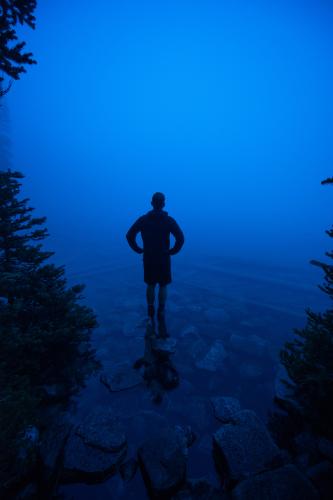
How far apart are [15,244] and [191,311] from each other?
6918 mm

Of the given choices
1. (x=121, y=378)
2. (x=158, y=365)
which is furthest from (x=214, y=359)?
(x=121, y=378)

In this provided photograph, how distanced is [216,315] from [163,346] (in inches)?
172

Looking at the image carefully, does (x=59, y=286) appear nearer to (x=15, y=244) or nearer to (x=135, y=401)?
(x=15, y=244)

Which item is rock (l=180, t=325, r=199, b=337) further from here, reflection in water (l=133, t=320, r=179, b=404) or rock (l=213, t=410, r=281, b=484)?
rock (l=213, t=410, r=281, b=484)

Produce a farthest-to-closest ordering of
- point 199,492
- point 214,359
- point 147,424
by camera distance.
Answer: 1. point 214,359
2. point 147,424
3. point 199,492

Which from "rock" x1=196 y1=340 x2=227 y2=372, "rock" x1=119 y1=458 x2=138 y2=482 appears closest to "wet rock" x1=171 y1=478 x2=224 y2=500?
"rock" x1=119 y1=458 x2=138 y2=482

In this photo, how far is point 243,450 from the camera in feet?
10.8

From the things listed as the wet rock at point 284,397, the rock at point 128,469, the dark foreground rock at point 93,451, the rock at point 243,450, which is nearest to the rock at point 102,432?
the dark foreground rock at point 93,451

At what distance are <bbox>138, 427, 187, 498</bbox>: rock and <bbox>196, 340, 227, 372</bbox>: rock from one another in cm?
227

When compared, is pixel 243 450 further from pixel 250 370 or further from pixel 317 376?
pixel 250 370

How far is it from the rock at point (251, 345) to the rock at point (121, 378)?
2.97 metres

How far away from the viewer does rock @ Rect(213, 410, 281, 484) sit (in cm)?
309

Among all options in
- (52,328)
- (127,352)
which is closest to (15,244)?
(52,328)

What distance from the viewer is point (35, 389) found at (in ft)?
12.8
